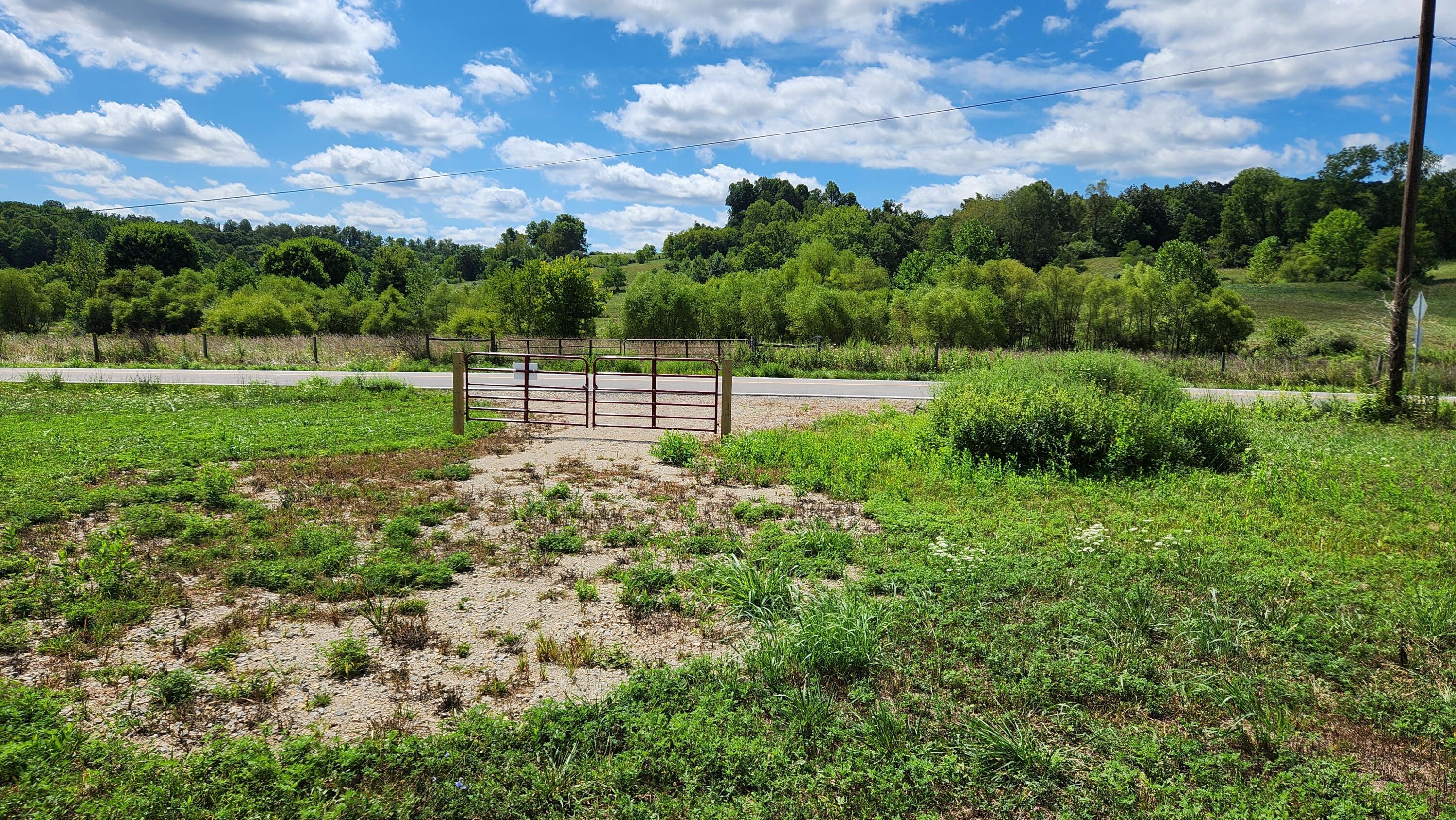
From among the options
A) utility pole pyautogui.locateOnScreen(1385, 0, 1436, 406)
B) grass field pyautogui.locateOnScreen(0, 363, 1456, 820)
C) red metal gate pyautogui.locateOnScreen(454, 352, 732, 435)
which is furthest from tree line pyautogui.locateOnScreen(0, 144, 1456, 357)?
grass field pyautogui.locateOnScreen(0, 363, 1456, 820)

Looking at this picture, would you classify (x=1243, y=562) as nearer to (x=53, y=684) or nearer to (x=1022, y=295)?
(x=53, y=684)

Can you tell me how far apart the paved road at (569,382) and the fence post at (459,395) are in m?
7.13

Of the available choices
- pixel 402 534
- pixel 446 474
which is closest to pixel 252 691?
pixel 402 534

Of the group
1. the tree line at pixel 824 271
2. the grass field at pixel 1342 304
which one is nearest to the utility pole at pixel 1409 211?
the tree line at pixel 824 271

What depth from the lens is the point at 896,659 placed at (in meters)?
4.93

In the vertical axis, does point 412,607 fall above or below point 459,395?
below

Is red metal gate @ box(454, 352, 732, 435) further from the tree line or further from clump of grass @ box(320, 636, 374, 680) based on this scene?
the tree line

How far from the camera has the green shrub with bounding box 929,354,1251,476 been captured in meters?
10.3

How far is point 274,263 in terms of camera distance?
76.6m

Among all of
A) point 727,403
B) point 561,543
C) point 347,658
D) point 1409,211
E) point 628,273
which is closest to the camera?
point 347,658

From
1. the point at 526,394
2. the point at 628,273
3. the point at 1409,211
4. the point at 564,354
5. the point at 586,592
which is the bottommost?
the point at 586,592

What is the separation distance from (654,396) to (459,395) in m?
3.48

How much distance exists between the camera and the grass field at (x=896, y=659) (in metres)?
3.63

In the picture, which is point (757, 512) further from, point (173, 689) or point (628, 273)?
point (628, 273)
